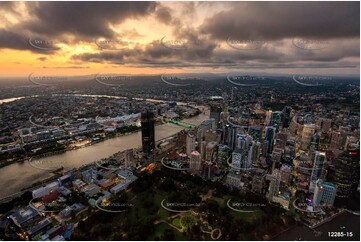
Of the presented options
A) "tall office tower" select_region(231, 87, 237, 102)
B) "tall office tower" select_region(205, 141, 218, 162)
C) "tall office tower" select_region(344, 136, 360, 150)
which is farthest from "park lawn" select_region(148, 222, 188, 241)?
"tall office tower" select_region(231, 87, 237, 102)

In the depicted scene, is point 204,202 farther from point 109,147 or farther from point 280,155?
point 109,147

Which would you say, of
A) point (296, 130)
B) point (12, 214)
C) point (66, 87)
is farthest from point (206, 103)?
point (12, 214)

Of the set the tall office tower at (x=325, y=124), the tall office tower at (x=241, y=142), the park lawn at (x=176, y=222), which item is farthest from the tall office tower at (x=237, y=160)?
the tall office tower at (x=325, y=124)

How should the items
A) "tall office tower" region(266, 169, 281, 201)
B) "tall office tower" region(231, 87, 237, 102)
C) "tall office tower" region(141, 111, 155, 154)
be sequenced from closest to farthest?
1. "tall office tower" region(266, 169, 281, 201)
2. "tall office tower" region(141, 111, 155, 154)
3. "tall office tower" region(231, 87, 237, 102)

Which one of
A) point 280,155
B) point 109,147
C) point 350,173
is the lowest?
point 109,147

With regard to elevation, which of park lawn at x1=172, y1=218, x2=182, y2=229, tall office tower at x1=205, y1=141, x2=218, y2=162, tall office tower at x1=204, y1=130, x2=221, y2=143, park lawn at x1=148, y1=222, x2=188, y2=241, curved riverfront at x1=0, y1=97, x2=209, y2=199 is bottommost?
curved riverfront at x1=0, y1=97, x2=209, y2=199

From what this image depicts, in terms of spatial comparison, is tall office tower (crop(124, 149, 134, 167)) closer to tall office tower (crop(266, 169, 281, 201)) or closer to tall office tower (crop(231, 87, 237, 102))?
tall office tower (crop(266, 169, 281, 201))

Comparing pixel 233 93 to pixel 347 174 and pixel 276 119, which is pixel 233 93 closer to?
pixel 276 119
